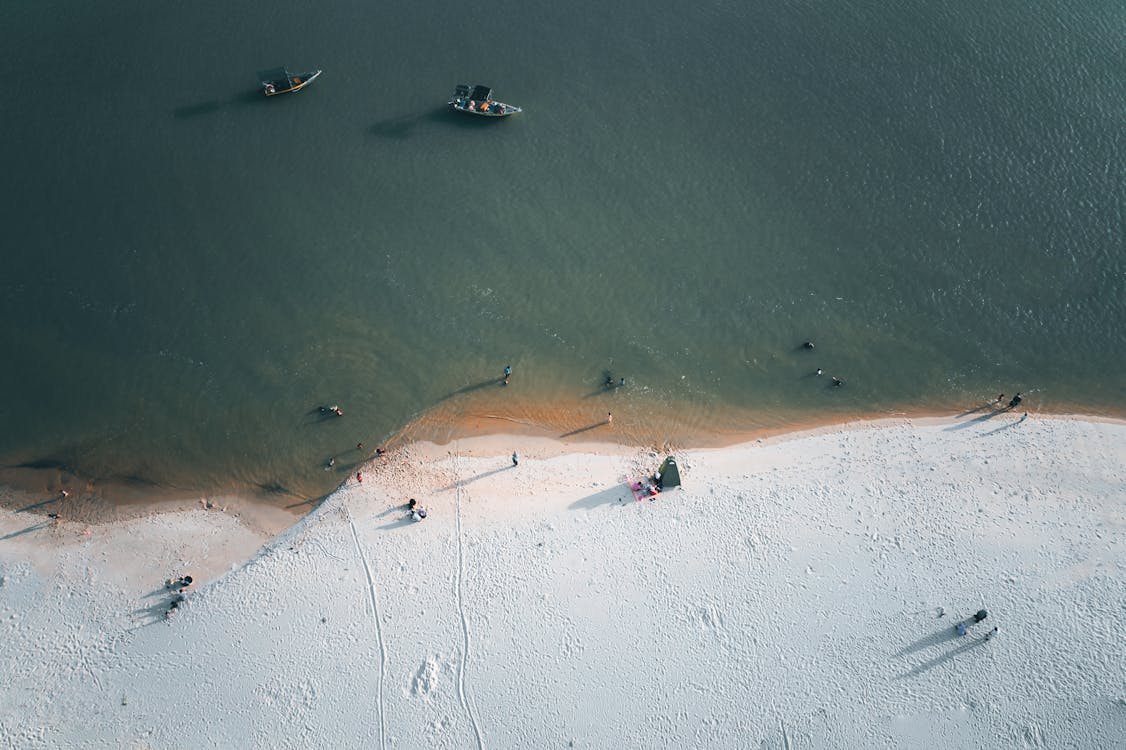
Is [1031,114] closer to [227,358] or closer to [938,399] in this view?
[938,399]

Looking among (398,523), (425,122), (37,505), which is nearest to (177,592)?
(37,505)

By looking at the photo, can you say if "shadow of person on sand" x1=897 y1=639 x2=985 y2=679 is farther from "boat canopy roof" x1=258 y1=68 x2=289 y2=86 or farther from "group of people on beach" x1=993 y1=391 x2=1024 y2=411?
"boat canopy roof" x1=258 y1=68 x2=289 y2=86

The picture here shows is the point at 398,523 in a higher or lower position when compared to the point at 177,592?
higher

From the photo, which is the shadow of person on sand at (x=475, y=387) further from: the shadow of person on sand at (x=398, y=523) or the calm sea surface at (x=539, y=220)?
the shadow of person on sand at (x=398, y=523)

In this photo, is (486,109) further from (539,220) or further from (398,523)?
(398,523)

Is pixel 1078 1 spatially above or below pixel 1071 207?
above

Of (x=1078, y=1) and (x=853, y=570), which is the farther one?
(x=1078, y=1)

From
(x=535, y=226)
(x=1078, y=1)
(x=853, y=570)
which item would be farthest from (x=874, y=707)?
(x=1078, y=1)
